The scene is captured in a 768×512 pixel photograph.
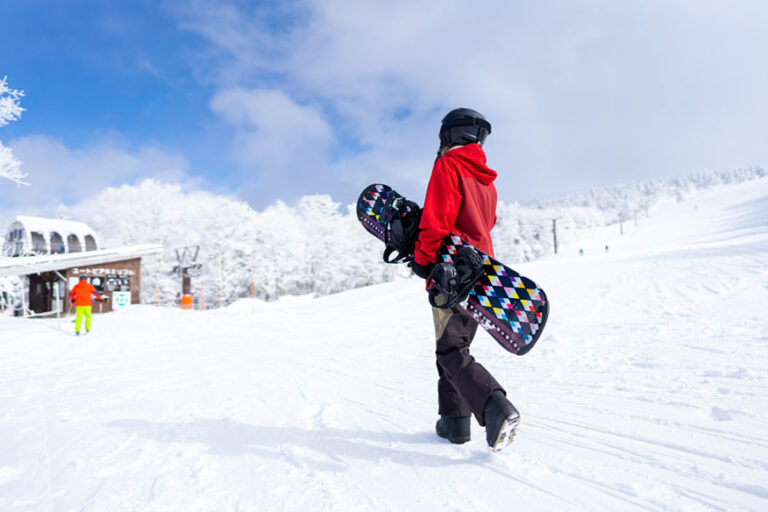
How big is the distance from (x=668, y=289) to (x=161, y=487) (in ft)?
36.6

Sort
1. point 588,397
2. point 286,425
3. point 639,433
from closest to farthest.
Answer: point 639,433 → point 286,425 → point 588,397

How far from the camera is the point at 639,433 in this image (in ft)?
8.53

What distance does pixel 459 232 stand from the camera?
2.56 meters

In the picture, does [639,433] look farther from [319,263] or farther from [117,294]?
[319,263]

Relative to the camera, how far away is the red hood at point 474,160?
8.42ft

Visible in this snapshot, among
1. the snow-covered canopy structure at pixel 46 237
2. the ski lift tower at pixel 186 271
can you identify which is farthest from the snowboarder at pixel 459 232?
the snow-covered canopy structure at pixel 46 237

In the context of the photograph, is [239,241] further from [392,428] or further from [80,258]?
[392,428]

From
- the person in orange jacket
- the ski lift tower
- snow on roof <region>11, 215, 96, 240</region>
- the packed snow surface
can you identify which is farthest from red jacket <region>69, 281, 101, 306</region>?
snow on roof <region>11, 215, 96, 240</region>

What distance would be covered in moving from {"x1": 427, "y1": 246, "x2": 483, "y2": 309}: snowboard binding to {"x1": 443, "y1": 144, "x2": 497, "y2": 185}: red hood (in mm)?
573

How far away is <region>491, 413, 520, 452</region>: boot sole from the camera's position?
2.07 m

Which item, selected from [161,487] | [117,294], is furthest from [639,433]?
[117,294]

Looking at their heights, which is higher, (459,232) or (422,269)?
(459,232)

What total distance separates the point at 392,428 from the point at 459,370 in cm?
95

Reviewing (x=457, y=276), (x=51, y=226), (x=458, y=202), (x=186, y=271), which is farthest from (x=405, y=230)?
(x=51, y=226)
